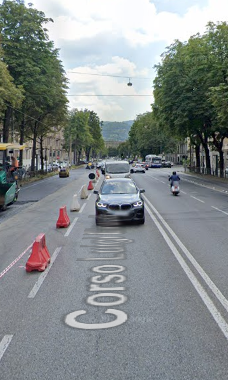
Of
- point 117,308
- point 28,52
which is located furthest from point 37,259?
point 28,52

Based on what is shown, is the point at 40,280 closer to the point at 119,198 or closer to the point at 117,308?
the point at 117,308

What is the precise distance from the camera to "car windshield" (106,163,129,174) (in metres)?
29.9

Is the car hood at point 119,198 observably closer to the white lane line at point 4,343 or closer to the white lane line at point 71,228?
the white lane line at point 71,228

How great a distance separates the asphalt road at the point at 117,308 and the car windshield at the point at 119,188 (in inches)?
120

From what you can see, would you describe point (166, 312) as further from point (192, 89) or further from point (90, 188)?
point (192, 89)

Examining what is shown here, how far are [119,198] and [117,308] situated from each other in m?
7.96

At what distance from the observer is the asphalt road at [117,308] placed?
4344mm

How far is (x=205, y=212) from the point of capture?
57.4 ft

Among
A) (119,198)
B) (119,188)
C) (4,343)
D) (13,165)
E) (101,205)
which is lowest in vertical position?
(4,343)

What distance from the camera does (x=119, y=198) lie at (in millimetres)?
13836

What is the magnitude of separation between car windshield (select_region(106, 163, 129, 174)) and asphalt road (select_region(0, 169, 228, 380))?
1799 cm

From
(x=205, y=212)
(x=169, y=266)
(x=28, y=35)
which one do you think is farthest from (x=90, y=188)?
(x=169, y=266)

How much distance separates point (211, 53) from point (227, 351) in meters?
36.2

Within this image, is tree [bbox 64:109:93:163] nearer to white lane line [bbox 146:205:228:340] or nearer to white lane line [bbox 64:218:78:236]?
white lane line [bbox 64:218:78:236]
